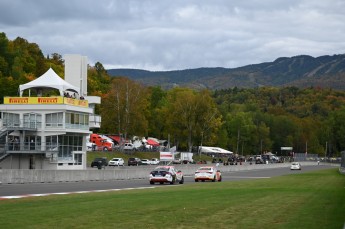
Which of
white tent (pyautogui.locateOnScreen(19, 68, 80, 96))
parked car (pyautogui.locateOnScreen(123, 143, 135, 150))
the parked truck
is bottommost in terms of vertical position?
parked car (pyautogui.locateOnScreen(123, 143, 135, 150))

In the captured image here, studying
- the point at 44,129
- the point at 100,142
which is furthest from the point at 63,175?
the point at 100,142

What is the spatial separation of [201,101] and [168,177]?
87162 mm

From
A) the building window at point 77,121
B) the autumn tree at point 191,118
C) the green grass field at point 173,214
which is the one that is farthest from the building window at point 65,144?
the autumn tree at point 191,118

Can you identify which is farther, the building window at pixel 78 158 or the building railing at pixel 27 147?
the building window at pixel 78 158

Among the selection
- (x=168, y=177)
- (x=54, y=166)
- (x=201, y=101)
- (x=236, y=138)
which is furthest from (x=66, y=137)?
(x=236, y=138)

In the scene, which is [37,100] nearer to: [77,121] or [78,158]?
[77,121]

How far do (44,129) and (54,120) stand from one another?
5.06ft

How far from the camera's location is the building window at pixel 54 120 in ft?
218

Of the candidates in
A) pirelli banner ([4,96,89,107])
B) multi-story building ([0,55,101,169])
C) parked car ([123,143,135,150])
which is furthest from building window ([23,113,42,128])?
parked car ([123,143,135,150])

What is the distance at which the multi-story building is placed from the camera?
6306 cm

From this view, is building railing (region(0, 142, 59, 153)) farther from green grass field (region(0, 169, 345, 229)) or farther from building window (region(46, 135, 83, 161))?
green grass field (region(0, 169, 345, 229))

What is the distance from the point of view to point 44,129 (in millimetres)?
66062

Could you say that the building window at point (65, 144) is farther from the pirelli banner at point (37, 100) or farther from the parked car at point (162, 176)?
the parked car at point (162, 176)

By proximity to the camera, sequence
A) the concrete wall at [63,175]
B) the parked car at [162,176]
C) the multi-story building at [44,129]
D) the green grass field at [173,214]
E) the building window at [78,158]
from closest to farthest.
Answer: the green grass field at [173,214], the concrete wall at [63,175], the parked car at [162,176], the multi-story building at [44,129], the building window at [78,158]
